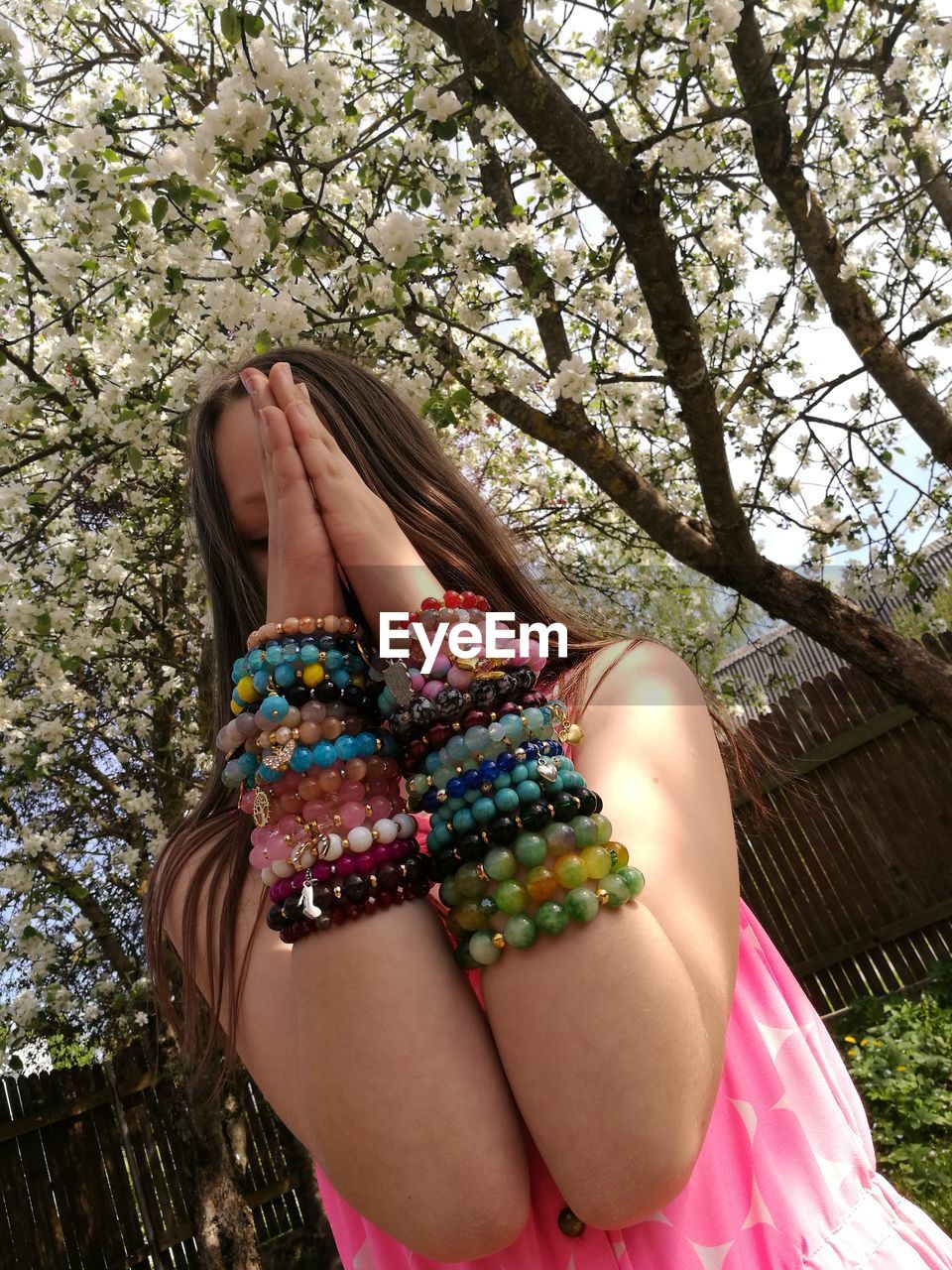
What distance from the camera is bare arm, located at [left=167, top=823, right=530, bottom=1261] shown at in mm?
735

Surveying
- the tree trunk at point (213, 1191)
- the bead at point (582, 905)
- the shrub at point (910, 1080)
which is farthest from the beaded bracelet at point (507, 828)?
the tree trunk at point (213, 1191)

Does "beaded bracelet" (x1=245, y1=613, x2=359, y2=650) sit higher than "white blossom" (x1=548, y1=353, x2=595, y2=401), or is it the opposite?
"white blossom" (x1=548, y1=353, x2=595, y2=401)

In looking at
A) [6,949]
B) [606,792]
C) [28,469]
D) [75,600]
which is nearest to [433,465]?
[606,792]

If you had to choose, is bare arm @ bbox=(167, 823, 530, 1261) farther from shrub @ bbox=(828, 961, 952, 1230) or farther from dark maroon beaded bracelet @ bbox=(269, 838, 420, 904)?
shrub @ bbox=(828, 961, 952, 1230)

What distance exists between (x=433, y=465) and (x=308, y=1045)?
2.89ft

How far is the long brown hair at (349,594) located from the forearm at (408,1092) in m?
0.36

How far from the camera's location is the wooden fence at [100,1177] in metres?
5.44

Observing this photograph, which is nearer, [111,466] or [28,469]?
[111,466]

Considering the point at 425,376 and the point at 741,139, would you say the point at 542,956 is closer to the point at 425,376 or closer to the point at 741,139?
the point at 425,376

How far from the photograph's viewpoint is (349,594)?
3.62 feet

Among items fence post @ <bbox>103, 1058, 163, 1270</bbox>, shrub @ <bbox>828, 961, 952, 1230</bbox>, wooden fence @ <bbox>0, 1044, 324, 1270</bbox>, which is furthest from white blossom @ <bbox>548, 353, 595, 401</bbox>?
fence post @ <bbox>103, 1058, 163, 1270</bbox>

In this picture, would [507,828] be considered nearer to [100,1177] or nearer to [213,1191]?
[213,1191]

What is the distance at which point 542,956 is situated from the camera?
759 mm

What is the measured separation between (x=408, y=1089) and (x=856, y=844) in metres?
5.95
